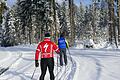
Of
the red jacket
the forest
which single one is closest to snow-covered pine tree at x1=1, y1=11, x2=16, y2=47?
the forest

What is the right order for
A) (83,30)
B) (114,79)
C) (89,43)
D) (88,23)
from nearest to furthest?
(114,79) → (89,43) → (88,23) → (83,30)

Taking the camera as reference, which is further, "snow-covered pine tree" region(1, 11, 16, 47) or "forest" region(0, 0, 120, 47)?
"snow-covered pine tree" region(1, 11, 16, 47)

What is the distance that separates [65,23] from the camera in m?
78.9

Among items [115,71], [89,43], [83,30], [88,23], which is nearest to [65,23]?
[88,23]

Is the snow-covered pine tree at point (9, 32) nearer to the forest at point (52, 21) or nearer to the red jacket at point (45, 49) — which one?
the forest at point (52, 21)

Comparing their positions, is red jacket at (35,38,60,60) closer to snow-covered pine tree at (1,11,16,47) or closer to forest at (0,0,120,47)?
forest at (0,0,120,47)

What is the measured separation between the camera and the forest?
37.2 meters

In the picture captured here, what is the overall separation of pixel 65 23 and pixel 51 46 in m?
69.1

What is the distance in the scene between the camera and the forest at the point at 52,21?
37156 millimetres

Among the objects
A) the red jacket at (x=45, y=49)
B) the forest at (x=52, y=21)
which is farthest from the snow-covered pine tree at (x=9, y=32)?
the red jacket at (x=45, y=49)

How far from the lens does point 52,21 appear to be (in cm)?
5288

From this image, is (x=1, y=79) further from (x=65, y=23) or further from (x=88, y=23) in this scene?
(x=88, y=23)

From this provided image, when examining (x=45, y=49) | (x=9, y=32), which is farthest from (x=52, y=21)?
(x=45, y=49)

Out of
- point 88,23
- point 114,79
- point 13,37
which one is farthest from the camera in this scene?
point 88,23
